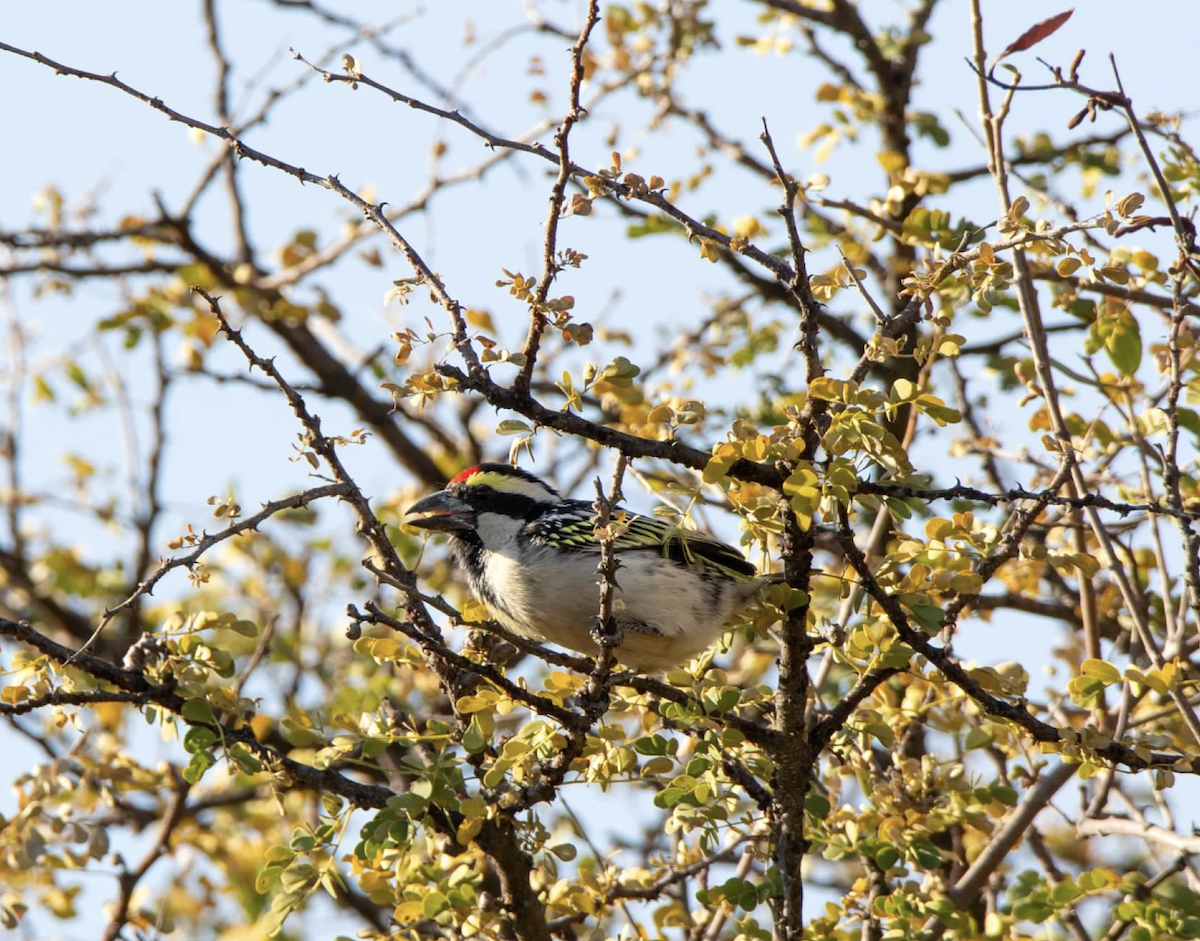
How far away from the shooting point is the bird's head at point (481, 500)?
530cm

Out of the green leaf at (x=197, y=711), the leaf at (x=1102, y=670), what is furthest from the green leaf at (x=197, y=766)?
the leaf at (x=1102, y=670)

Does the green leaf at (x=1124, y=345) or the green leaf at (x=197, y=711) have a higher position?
the green leaf at (x=1124, y=345)

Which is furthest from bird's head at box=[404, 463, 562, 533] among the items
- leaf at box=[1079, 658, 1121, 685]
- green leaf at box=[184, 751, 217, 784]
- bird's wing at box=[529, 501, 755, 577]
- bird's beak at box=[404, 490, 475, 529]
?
leaf at box=[1079, 658, 1121, 685]

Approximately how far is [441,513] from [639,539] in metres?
1.13

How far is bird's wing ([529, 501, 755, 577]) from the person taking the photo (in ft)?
14.6

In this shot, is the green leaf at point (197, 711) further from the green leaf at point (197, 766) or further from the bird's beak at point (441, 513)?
the bird's beak at point (441, 513)

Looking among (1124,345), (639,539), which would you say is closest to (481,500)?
(639,539)

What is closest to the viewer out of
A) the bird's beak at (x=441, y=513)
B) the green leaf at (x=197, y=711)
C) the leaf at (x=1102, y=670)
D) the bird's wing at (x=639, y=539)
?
the leaf at (x=1102, y=670)

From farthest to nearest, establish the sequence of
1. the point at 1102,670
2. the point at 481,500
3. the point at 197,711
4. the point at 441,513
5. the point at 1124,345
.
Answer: the point at 481,500 < the point at 441,513 < the point at 1124,345 < the point at 197,711 < the point at 1102,670

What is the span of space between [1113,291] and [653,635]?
68.4 inches

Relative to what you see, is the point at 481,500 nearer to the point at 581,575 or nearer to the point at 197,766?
the point at 581,575

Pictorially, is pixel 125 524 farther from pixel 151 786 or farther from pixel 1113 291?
pixel 1113 291

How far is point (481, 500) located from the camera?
547cm

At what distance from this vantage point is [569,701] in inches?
147
